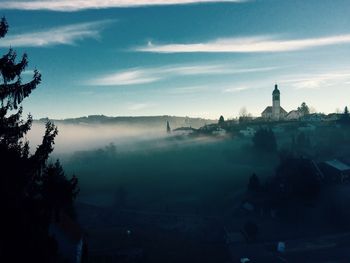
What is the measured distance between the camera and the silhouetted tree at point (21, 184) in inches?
558

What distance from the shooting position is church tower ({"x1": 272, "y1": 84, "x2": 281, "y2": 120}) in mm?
157750

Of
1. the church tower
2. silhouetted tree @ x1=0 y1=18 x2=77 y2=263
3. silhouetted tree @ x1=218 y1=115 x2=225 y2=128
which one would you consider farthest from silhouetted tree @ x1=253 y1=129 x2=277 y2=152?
silhouetted tree @ x1=0 y1=18 x2=77 y2=263

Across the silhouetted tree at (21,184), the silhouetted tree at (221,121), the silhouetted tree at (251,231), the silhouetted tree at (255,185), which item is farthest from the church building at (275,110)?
the silhouetted tree at (21,184)

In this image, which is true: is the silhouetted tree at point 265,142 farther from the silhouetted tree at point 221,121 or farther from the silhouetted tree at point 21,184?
the silhouetted tree at point 21,184

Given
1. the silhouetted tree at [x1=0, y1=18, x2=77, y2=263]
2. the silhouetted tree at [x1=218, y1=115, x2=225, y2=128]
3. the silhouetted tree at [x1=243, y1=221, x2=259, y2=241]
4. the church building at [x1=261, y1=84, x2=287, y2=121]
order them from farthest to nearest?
the church building at [x1=261, y1=84, x2=287, y2=121]
the silhouetted tree at [x1=218, y1=115, x2=225, y2=128]
the silhouetted tree at [x1=243, y1=221, x2=259, y2=241]
the silhouetted tree at [x1=0, y1=18, x2=77, y2=263]

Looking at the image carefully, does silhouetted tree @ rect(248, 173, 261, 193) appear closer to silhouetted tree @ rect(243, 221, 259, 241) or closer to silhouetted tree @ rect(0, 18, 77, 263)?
silhouetted tree @ rect(243, 221, 259, 241)

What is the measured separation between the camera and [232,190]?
255ft

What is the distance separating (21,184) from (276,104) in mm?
152867

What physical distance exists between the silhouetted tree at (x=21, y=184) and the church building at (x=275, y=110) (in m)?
149

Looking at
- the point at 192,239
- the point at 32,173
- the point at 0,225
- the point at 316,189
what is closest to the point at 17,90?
the point at 32,173

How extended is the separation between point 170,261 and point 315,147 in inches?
2556

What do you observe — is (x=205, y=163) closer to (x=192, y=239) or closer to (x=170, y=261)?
(x=192, y=239)

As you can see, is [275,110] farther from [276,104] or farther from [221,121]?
[221,121]

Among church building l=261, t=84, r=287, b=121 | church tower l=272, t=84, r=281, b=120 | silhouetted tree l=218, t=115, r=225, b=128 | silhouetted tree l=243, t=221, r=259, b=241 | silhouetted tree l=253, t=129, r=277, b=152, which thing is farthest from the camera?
church building l=261, t=84, r=287, b=121
